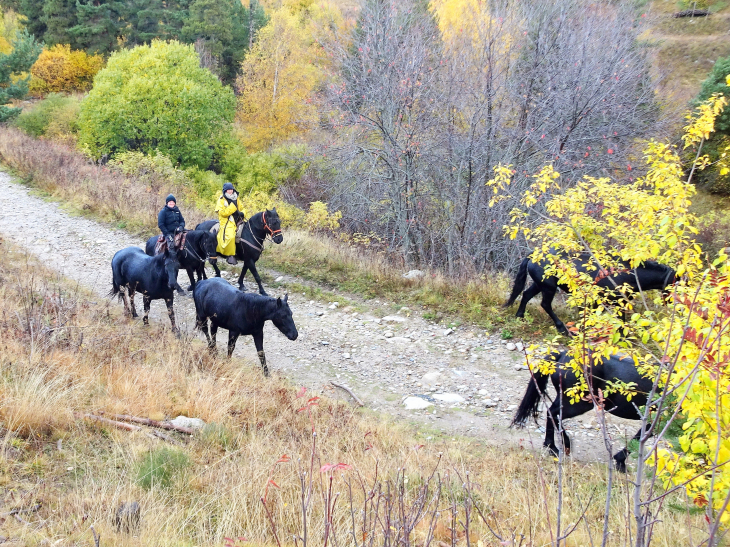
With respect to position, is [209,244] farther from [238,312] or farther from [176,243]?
[238,312]

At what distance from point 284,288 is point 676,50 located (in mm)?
42283

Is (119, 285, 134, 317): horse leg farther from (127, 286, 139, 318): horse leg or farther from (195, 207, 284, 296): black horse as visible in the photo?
(195, 207, 284, 296): black horse

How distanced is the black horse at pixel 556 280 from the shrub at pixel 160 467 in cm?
627

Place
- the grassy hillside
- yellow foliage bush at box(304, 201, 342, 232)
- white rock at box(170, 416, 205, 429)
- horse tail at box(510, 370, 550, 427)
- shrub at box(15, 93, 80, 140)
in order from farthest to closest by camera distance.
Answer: the grassy hillside
shrub at box(15, 93, 80, 140)
yellow foliage bush at box(304, 201, 342, 232)
horse tail at box(510, 370, 550, 427)
white rock at box(170, 416, 205, 429)

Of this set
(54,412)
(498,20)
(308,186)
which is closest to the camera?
(54,412)

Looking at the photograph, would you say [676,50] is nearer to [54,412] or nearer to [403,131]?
[403,131]

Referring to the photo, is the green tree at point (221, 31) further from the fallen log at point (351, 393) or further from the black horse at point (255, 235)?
the fallen log at point (351, 393)

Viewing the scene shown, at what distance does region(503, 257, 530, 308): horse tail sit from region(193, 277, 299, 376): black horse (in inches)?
172

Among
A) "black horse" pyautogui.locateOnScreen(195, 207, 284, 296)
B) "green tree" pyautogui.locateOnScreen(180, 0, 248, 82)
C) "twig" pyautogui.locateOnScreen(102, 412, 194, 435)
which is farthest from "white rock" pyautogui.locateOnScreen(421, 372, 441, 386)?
"green tree" pyautogui.locateOnScreen(180, 0, 248, 82)

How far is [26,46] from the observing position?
26.4 meters

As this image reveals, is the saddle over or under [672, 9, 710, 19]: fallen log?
under

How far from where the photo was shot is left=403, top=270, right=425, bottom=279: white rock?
463 inches

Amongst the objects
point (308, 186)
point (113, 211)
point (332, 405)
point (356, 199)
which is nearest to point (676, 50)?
point (308, 186)

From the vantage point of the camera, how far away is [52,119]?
30.6m
